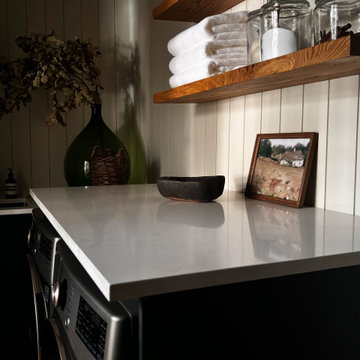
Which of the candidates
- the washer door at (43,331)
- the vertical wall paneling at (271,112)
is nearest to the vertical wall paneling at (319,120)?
the vertical wall paneling at (271,112)

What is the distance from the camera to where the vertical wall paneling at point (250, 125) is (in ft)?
4.79

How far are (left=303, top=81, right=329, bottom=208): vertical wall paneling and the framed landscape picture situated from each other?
22mm

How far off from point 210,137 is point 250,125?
12.6 inches

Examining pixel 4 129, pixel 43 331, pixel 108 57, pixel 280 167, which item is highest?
pixel 108 57

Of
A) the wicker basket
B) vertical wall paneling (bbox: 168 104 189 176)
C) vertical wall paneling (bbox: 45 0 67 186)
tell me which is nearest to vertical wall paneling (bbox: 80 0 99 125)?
vertical wall paneling (bbox: 45 0 67 186)

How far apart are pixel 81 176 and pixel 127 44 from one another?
0.93m

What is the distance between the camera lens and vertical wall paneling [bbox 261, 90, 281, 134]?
1.35m

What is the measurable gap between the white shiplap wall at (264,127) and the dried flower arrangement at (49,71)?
377mm

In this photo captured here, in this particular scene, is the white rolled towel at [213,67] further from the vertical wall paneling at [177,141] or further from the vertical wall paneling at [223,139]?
the vertical wall paneling at [177,141]

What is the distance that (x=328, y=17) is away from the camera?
930mm

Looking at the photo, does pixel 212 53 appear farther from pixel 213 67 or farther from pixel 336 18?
pixel 336 18

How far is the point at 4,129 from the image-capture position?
2.30 metres

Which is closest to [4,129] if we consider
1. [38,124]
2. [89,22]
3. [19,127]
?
[19,127]

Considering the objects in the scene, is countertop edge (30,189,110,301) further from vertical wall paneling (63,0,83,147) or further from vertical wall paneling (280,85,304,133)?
vertical wall paneling (63,0,83,147)
